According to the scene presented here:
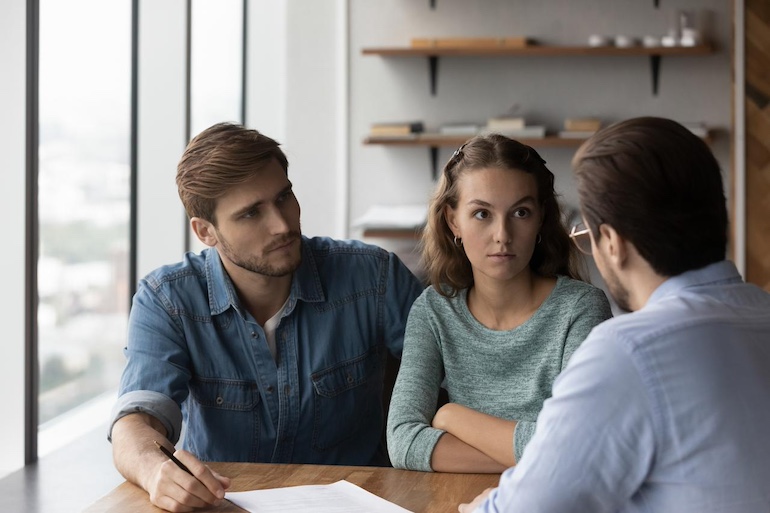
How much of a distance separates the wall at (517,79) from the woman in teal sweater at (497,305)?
2.75 m

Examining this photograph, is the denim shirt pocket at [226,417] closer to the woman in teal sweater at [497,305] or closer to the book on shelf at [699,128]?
the woman in teal sweater at [497,305]

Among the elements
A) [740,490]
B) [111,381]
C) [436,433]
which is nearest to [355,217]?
[111,381]

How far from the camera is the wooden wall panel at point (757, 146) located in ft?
15.0

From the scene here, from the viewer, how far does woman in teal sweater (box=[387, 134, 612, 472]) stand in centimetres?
179

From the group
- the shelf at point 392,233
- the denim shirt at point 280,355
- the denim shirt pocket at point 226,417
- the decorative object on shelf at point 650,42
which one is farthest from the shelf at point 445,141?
the denim shirt pocket at point 226,417

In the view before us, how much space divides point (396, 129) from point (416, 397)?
3.05m

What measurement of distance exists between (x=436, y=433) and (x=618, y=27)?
139 inches

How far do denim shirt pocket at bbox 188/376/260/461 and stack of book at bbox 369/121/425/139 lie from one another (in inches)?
112

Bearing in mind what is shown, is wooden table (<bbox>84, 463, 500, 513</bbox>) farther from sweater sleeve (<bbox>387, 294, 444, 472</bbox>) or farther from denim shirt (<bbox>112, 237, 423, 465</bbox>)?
denim shirt (<bbox>112, 237, 423, 465</bbox>)

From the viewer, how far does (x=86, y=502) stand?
9.04 feet

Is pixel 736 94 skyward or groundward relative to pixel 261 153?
skyward

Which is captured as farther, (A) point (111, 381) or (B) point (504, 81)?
(B) point (504, 81)

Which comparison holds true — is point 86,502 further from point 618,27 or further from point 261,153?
point 618,27
